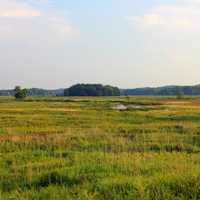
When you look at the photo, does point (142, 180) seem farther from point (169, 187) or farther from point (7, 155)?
point (7, 155)

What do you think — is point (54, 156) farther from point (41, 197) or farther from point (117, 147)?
point (41, 197)

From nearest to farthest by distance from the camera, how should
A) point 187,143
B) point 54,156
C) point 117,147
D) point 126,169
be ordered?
point 126,169 → point 54,156 → point 117,147 → point 187,143

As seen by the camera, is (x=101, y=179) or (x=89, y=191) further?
(x=101, y=179)

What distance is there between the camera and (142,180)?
973 cm

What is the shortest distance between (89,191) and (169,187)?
1643 millimetres

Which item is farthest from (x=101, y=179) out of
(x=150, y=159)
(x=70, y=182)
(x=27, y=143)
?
(x=27, y=143)

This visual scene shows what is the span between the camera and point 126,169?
1134cm

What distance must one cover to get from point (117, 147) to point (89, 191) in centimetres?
831

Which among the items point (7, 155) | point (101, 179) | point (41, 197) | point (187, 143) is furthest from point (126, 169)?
point (187, 143)

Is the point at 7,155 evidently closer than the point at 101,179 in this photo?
No

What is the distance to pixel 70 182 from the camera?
10234 mm

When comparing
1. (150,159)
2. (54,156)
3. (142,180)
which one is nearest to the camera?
(142,180)

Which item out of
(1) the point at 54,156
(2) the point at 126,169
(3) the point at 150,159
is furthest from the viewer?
(1) the point at 54,156

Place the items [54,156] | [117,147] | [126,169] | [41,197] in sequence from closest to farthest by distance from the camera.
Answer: [41,197] → [126,169] → [54,156] → [117,147]
